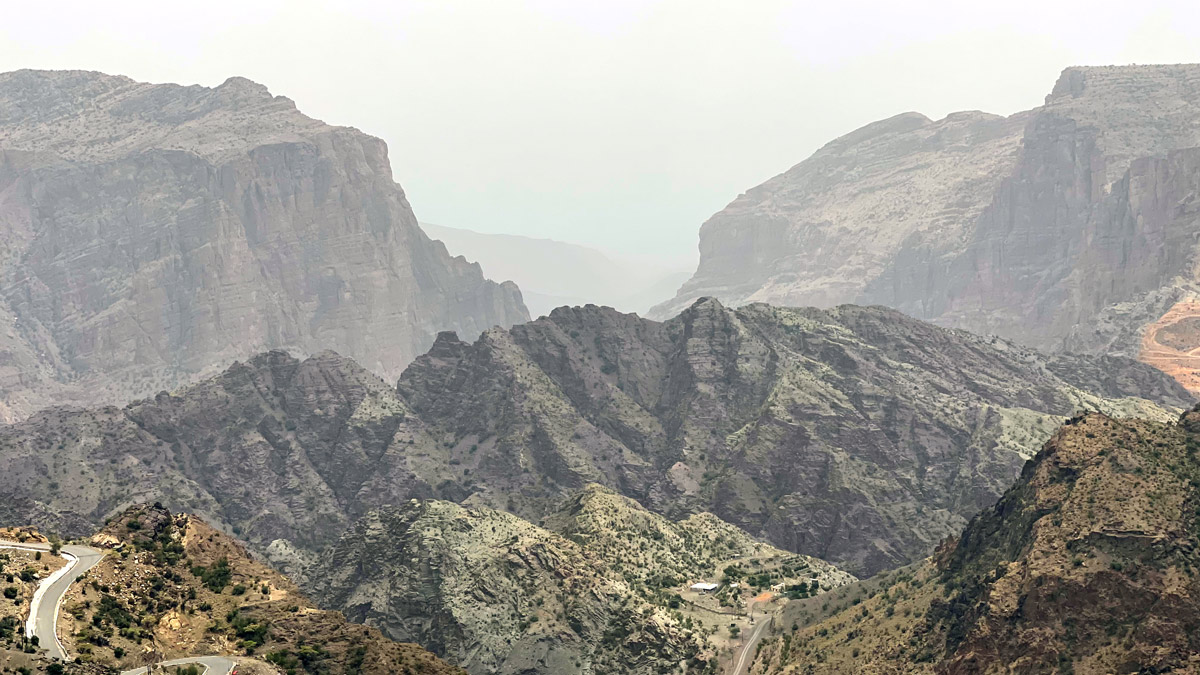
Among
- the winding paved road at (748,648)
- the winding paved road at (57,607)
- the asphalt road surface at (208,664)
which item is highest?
the winding paved road at (57,607)

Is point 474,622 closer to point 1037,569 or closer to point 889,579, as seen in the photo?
point 889,579

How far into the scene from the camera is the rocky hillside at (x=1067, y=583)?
128 m

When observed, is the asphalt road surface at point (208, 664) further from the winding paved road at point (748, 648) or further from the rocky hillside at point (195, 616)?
the winding paved road at point (748, 648)

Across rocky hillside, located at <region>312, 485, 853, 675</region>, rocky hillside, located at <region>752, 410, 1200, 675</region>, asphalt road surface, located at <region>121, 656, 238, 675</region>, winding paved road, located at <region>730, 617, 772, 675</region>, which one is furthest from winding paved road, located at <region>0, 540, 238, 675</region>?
winding paved road, located at <region>730, 617, 772, 675</region>

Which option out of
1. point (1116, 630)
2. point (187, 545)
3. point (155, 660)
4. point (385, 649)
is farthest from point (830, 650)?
point (155, 660)

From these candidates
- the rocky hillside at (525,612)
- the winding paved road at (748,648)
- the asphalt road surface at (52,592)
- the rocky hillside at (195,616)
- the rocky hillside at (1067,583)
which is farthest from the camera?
the rocky hillside at (525,612)

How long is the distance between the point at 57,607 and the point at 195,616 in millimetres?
13369

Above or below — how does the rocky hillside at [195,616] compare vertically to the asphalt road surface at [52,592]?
below

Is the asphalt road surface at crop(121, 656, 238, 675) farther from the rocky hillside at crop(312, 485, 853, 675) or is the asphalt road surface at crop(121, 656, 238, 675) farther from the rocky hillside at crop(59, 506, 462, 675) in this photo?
A: the rocky hillside at crop(312, 485, 853, 675)

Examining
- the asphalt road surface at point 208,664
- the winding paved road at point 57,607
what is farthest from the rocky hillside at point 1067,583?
the winding paved road at point 57,607

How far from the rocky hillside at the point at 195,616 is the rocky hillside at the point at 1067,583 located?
50836 mm

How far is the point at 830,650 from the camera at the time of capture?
164 m

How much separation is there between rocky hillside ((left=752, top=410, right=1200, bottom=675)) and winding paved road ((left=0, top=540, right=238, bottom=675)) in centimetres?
6838

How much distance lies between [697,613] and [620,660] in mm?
19961
